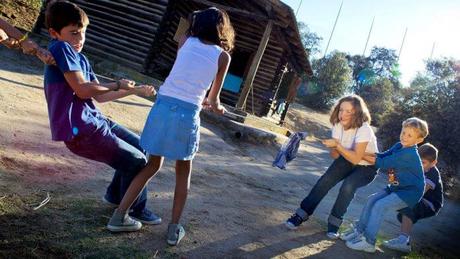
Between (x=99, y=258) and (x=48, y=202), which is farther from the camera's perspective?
(x=48, y=202)

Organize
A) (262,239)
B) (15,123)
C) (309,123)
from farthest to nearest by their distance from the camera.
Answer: (309,123), (15,123), (262,239)

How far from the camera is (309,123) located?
29156mm

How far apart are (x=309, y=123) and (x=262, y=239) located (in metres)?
25.9

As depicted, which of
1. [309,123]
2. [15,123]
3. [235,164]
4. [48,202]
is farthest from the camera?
[309,123]

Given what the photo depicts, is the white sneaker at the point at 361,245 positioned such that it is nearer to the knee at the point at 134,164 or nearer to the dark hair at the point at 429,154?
the dark hair at the point at 429,154

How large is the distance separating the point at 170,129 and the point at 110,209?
1.05m

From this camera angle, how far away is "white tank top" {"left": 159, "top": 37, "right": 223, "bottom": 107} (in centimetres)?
291

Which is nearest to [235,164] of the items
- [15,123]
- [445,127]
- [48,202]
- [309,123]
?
[15,123]

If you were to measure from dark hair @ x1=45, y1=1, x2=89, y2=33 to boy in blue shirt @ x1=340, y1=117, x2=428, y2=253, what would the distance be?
3.16m

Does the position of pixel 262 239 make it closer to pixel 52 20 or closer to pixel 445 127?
pixel 52 20

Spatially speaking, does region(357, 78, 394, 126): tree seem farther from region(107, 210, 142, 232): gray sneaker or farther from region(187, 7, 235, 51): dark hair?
region(107, 210, 142, 232): gray sneaker

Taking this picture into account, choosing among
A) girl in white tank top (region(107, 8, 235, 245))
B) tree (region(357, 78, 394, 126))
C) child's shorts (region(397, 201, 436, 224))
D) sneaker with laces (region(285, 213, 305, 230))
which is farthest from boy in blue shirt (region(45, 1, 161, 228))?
tree (region(357, 78, 394, 126))

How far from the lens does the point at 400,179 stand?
173 inches

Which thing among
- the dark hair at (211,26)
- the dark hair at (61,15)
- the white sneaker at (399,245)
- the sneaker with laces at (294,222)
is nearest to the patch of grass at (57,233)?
the dark hair at (61,15)
